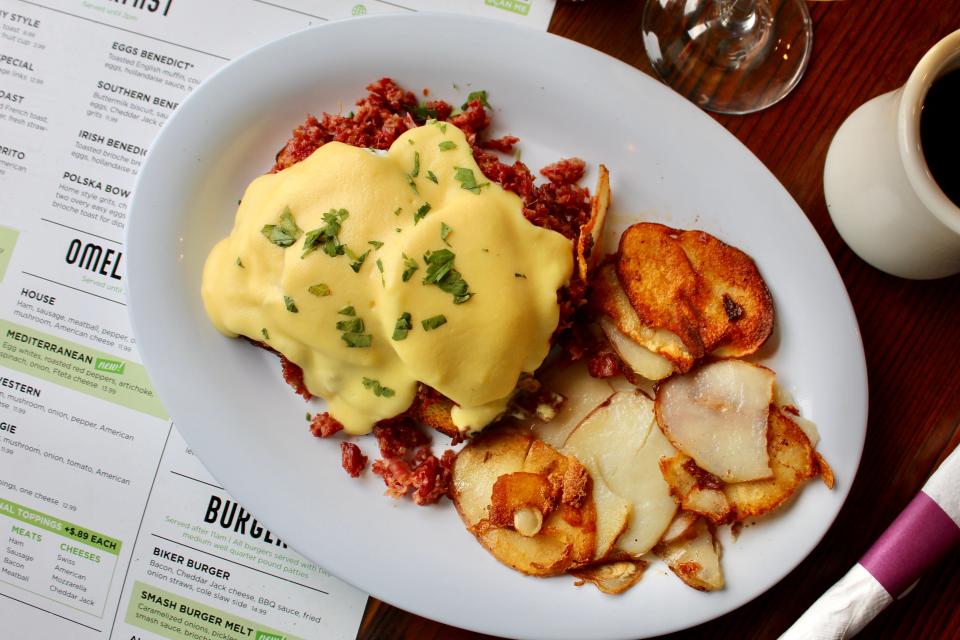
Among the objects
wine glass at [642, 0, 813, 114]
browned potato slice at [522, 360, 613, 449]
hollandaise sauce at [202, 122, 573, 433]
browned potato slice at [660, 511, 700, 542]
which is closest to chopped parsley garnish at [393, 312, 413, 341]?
hollandaise sauce at [202, 122, 573, 433]

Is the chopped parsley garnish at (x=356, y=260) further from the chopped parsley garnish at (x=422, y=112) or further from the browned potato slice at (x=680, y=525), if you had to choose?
the browned potato slice at (x=680, y=525)

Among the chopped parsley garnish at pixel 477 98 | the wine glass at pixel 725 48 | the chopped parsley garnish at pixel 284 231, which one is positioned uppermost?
the wine glass at pixel 725 48

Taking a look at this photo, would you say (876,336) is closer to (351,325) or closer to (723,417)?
(723,417)

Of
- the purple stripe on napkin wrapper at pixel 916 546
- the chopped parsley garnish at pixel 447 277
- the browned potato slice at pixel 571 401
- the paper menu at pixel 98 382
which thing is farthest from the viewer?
the paper menu at pixel 98 382

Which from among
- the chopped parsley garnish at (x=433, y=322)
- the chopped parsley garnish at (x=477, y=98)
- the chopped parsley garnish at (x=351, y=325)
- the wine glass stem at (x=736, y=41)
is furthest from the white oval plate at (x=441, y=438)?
the chopped parsley garnish at (x=433, y=322)

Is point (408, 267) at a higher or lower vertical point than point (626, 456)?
higher

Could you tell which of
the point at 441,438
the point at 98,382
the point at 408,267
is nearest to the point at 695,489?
the point at 441,438

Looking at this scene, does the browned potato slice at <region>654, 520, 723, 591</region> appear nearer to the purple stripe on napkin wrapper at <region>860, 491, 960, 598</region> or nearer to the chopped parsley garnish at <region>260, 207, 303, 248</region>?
the purple stripe on napkin wrapper at <region>860, 491, 960, 598</region>
